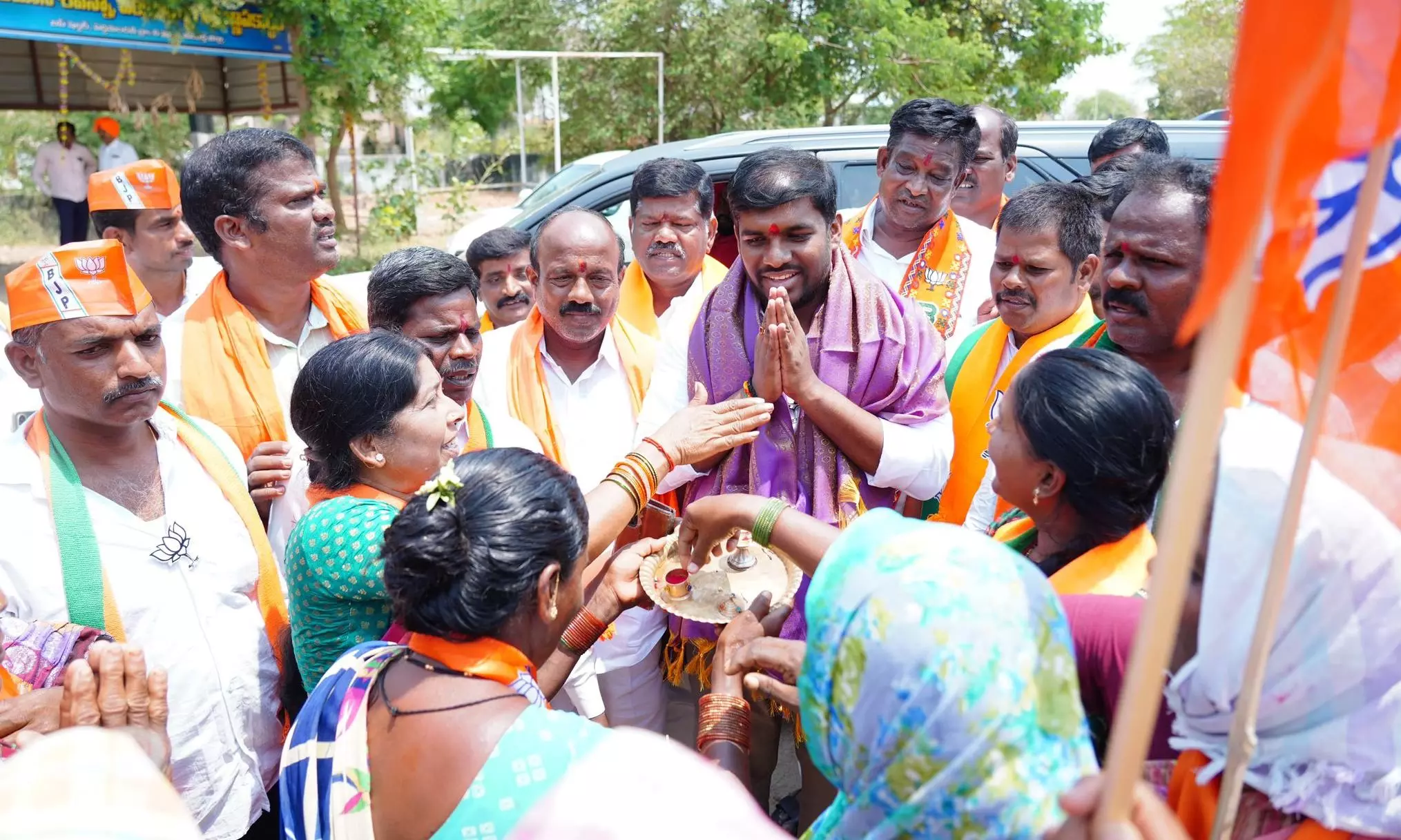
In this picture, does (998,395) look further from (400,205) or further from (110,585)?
(400,205)

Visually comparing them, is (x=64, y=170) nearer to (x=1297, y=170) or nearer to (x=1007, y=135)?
(x=1007, y=135)

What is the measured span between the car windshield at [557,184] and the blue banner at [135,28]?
16.5ft

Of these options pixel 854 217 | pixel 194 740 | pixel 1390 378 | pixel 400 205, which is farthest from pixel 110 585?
pixel 400 205

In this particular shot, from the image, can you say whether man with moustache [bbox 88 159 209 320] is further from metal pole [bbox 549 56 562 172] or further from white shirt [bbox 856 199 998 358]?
metal pole [bbox 549 56 562 172]

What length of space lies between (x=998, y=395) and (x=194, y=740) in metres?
2.36

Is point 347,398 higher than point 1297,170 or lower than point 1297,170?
lower

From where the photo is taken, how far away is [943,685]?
4.04 feet

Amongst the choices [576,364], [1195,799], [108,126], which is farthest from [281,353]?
[108,126]

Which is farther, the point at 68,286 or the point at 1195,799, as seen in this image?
the point at 68,286

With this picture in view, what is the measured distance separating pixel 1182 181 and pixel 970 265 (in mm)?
1701

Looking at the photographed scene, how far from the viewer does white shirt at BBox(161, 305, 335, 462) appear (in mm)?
2936

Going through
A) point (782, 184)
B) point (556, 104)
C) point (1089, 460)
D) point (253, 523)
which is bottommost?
point (253, 523)

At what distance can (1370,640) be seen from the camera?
127 cm

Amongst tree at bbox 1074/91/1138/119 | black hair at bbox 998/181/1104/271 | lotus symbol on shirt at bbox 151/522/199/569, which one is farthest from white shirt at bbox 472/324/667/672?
tree at bbox 1074/91/1138/119
